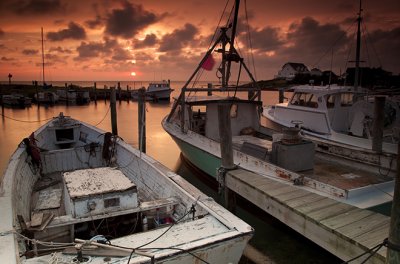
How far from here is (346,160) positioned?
8.47 m

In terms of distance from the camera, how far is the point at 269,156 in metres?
8.23

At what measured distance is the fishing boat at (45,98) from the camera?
4212 cm

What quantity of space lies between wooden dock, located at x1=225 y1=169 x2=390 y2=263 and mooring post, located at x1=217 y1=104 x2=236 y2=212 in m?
0.52

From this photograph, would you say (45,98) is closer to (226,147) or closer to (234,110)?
(234,110)

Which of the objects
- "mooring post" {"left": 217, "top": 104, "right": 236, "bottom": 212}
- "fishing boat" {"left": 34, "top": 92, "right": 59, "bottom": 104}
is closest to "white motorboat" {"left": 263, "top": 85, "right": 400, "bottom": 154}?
"mooring post" {"left": 217, "top": 104, "right": 236, "bottom": 212}

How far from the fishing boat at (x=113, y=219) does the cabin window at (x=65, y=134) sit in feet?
9.77

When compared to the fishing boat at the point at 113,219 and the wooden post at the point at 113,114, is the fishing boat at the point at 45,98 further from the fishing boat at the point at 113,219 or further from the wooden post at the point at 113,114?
the fishing boat at the point at 113,219

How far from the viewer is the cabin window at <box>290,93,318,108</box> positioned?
520 inches

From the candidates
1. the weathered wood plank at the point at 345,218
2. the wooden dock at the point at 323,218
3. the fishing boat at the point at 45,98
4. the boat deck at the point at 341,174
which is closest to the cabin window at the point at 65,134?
the boat deck at the point at 341,174

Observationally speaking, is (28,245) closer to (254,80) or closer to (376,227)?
(376,227)

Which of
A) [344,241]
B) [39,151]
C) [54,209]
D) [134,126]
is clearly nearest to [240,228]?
[344,241]

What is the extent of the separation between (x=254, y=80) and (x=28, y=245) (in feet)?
30.5

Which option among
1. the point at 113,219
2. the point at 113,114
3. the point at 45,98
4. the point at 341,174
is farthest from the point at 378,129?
the point at 45,98

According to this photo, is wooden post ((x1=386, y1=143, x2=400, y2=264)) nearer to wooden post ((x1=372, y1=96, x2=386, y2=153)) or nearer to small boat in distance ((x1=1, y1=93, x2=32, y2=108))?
wooden post ((x1=372, y1=96, x2=386, y2=153))
